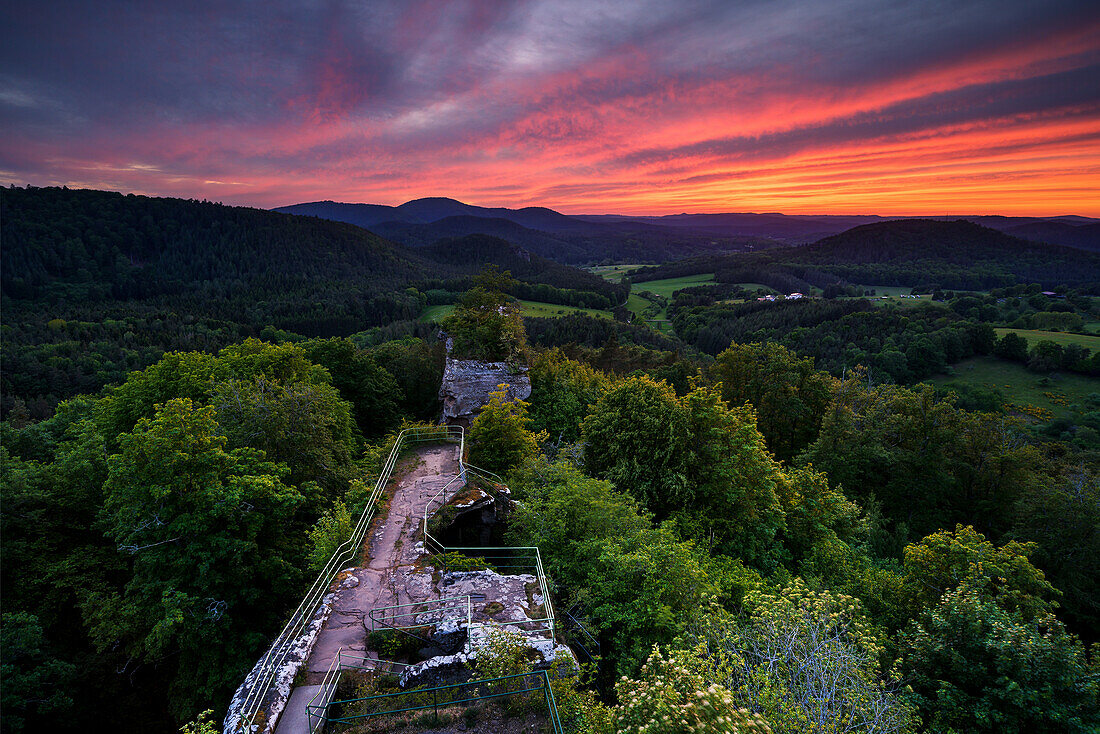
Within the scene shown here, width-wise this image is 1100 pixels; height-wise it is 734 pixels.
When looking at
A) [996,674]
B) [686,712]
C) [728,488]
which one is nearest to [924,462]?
[728,488]

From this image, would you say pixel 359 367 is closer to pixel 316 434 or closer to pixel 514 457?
pixel 316 434

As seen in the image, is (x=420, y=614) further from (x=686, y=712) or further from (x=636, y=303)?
(x=636, y=303)

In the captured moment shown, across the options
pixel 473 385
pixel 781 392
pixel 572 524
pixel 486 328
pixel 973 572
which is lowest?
pixel 781 392

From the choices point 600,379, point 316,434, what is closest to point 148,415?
point 316,434

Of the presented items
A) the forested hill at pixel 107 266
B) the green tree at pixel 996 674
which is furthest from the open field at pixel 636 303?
the green tree at pixel 996 674

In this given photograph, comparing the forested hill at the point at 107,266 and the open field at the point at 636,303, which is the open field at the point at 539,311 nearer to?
the open field at the point at 636,303
